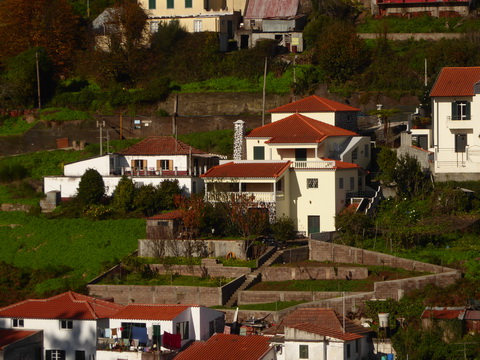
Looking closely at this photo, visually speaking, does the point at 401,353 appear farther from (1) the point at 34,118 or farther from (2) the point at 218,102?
(1) the point at 34,118

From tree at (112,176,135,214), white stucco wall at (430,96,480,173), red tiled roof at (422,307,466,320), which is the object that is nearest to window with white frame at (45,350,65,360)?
tree at (112,176,135,214)

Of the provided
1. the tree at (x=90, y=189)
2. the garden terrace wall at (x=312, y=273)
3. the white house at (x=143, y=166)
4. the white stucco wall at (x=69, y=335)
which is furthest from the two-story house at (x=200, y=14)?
the white stucco wall at (x=69, y=335)

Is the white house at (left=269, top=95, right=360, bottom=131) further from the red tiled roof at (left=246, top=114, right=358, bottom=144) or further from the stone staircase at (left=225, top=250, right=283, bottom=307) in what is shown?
the stone staircase at (left=225, top=250, right=283, bottom=307)

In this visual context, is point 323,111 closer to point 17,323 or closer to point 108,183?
point 108,183

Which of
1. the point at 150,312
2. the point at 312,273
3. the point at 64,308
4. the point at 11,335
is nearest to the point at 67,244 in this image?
the point at 64,308

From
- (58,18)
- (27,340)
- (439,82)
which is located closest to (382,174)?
(439,82)

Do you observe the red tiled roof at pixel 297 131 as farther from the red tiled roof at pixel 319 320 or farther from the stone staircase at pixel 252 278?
the red tiled roof at pixel 319 320

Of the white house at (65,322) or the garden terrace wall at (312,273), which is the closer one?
the white house at (65,322)
